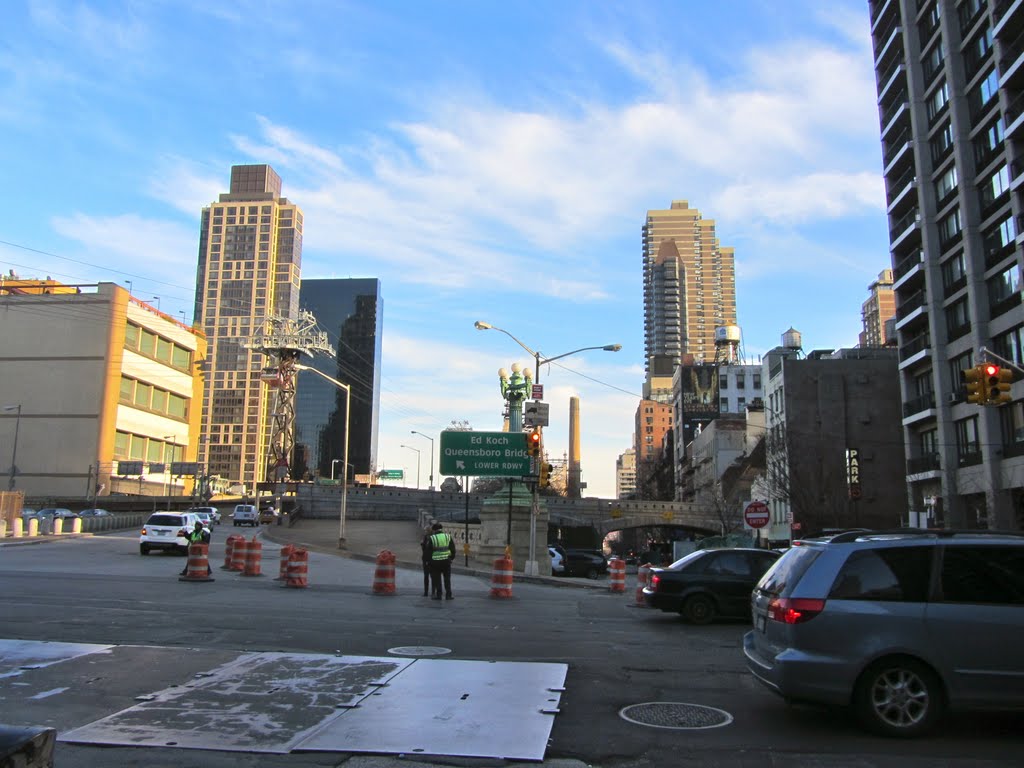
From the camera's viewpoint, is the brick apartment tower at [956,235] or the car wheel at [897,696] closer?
the car wheel at [897,696]

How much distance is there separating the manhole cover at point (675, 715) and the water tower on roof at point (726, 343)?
14768 centimetres

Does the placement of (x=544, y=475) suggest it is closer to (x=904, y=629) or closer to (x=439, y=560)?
(x=439, y=560)

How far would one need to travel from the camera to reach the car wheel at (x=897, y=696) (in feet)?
22.2

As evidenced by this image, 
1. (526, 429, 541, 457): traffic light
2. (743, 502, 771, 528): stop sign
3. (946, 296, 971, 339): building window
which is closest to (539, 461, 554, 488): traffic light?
(526, 429, 541, 457): traffic light

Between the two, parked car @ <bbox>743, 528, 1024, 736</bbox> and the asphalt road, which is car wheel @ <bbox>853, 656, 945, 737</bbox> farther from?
the asphalt road

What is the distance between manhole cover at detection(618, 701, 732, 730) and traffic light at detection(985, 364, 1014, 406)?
16.5 m

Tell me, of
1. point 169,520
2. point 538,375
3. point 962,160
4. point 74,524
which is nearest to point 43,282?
point 74,524

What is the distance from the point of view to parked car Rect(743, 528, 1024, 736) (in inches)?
266

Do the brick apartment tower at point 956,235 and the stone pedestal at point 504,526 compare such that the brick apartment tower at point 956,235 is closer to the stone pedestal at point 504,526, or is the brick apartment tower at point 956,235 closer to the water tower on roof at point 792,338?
the stone pedestal at point 504,526

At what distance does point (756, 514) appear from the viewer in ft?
73.6

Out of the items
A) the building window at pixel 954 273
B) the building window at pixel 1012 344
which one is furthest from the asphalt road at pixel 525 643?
the building window at pixel 954 273

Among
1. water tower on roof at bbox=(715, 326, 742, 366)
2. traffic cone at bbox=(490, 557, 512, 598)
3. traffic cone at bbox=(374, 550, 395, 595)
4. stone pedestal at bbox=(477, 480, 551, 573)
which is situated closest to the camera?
traffic cone at bbox=(374, 550, 395, 595)

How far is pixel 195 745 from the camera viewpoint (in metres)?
6.17

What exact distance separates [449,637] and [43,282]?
98693 millimetres
